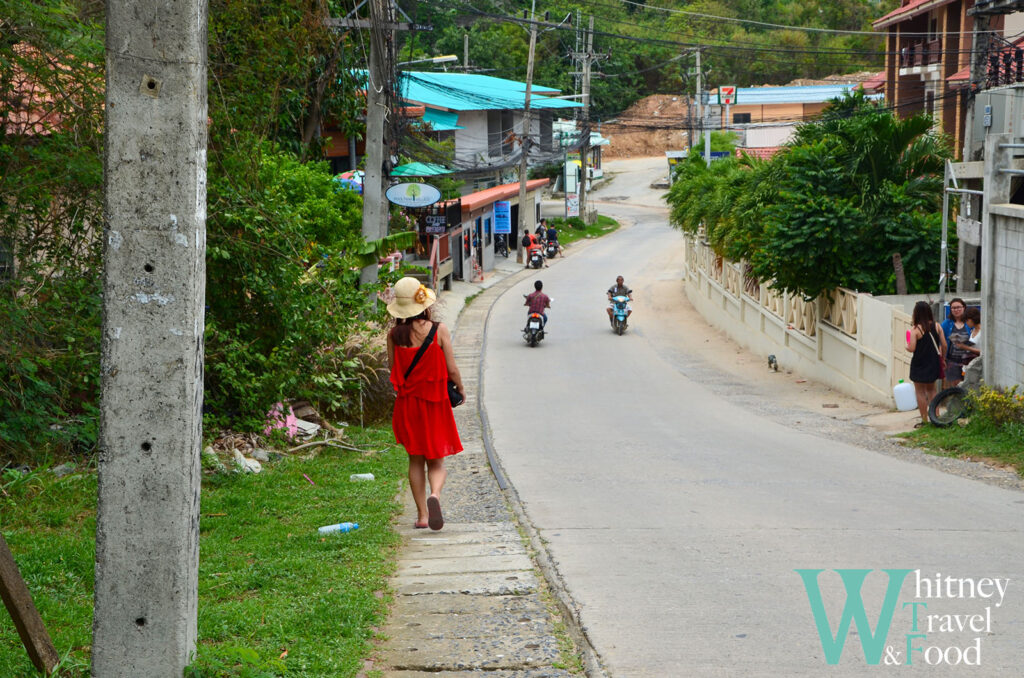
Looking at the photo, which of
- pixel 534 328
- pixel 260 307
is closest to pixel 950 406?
pixel 260 307

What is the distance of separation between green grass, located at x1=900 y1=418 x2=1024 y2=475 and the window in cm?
992

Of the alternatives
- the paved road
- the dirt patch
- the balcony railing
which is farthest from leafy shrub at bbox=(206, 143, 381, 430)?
the dirt patch

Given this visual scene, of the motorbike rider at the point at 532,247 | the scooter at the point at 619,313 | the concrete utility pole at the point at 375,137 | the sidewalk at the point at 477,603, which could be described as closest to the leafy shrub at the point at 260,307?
the sidewalk at the point at 477,603

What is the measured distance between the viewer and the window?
8.79 m

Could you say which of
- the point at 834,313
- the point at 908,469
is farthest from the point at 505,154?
the point at 908,469

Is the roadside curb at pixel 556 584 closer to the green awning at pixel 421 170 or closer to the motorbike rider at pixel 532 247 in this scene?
the green awning at pixel 421 170

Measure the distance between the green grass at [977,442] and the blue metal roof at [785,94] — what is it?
196 feet

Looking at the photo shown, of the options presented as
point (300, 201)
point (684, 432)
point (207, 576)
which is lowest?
point (684, 432)

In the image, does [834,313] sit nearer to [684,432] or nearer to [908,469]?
[684,432]

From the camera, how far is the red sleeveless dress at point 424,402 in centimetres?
721

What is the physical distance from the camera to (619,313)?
29.0m

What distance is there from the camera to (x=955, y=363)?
1470 cm

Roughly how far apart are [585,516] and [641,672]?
10.6 feet

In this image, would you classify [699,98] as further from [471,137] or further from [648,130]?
[471,137]
